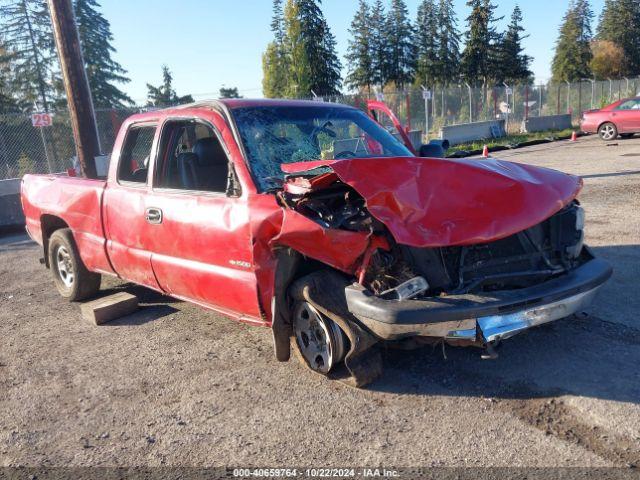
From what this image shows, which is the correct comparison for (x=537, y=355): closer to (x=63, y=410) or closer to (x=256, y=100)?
(x=256, y=100)

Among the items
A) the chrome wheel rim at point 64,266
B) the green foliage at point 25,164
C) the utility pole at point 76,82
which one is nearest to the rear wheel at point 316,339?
the chrome wheel rim at point 64,266

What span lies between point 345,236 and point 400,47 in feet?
209

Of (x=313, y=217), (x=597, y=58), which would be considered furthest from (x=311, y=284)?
(x=597, y=58)

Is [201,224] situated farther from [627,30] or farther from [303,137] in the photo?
[627,30]

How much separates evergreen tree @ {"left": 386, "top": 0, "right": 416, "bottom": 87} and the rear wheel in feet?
204

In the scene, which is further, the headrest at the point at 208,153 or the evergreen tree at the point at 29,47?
the evergreen tree at the point at 29,47

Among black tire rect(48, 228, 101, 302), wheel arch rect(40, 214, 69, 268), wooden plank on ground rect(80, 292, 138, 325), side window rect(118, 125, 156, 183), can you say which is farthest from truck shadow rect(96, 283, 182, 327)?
side window rect(118, 125, 156, 183)

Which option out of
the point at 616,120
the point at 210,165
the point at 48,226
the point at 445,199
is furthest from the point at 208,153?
the point at 616,120

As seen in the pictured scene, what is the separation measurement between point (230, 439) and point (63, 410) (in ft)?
4.17

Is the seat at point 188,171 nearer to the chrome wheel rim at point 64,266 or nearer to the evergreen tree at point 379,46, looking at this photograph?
the chrome wheel rim at point 64,266

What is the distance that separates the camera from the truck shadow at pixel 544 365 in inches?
130

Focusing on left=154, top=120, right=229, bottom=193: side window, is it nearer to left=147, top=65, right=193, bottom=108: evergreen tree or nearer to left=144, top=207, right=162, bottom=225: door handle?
left=144, top=207, right=162, bottom=225: door handle

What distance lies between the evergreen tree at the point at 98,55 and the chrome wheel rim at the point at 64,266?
3984 cm

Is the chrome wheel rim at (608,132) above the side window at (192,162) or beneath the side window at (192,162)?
beneath
